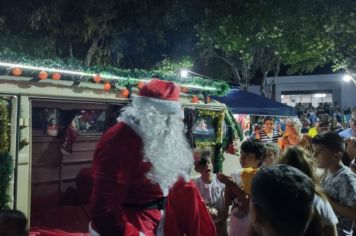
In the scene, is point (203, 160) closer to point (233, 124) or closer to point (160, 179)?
point (160, 179)

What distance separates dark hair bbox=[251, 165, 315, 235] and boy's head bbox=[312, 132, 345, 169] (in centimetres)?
156

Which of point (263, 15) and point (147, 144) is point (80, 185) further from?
point (263, 15)

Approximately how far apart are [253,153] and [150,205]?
1.59 metres

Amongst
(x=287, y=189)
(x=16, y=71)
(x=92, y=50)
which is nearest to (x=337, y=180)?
(x=287, y=189)

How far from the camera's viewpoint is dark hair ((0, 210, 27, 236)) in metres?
3.23

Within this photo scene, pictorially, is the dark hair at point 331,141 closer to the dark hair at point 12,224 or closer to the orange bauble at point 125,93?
the dark hair at point 12,224

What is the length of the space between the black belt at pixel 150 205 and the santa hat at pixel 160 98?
72cm

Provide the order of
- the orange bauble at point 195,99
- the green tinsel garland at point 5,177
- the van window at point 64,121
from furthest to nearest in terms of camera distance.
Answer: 1. the orange bauble at point 195,99
2. the van window at point 64,121
3. the green tinsel garland at point 5,177

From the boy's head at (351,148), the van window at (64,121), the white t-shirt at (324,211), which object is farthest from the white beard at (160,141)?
the van window at (64,121)

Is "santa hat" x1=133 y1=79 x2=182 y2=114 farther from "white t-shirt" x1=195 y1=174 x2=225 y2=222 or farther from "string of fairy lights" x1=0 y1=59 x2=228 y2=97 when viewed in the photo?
"string of fairy lights" x1=0 y1=59 x2=228 y2=97

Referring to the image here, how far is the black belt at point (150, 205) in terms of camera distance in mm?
2977

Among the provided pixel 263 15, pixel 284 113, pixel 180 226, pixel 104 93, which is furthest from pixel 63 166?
pixel 263 15

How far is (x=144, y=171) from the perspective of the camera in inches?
120

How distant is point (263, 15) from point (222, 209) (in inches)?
417
